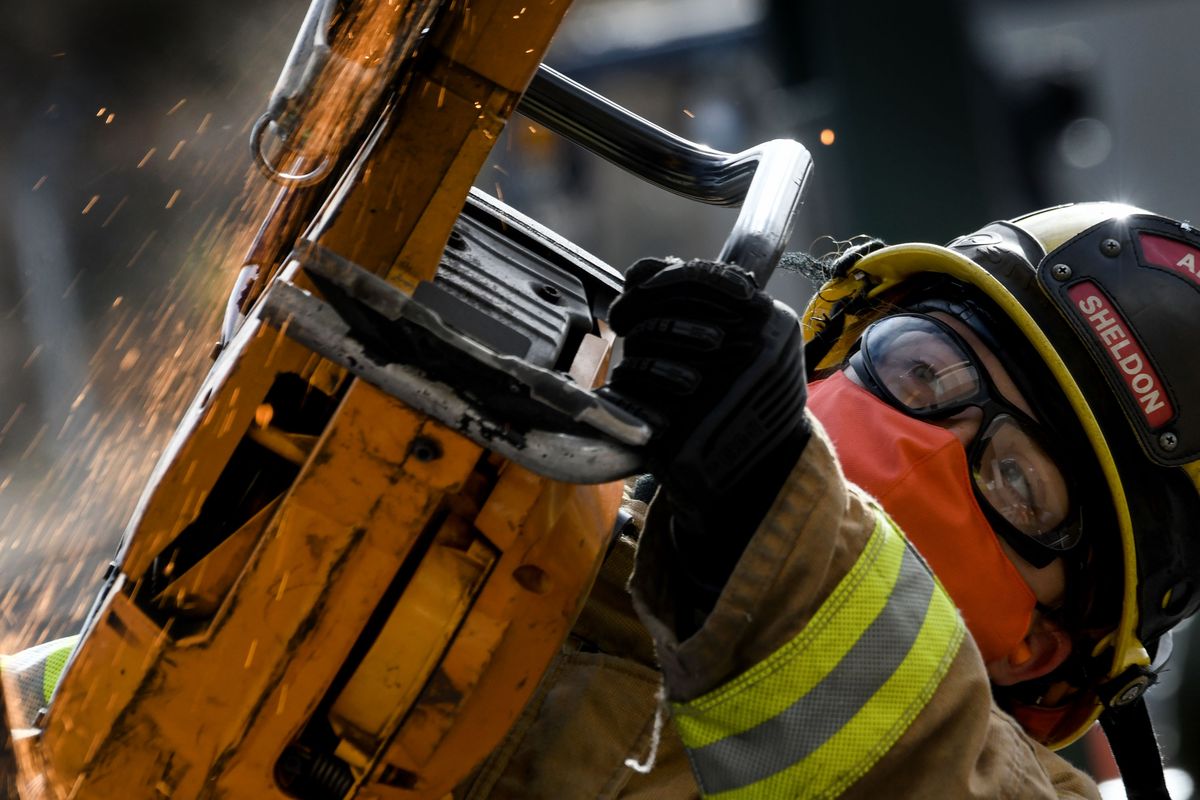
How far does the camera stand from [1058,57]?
23.8 ft

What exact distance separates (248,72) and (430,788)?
9.83 meters

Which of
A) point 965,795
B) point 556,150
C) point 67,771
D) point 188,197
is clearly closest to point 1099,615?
point 965,795

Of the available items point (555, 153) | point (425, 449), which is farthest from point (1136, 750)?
point (555, 153)

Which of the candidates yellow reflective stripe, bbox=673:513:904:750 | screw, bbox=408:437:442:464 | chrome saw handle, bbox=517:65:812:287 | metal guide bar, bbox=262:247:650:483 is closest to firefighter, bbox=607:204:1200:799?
yellow reflective stripe, bbox=673:513:904:750

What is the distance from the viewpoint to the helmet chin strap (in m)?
2.26

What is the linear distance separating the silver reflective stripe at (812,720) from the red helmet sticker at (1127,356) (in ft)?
3.53

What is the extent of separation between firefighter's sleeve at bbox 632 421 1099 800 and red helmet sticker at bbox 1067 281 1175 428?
1.00 m

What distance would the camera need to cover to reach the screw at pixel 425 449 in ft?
4.20

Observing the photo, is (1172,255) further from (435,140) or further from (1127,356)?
(435,140)

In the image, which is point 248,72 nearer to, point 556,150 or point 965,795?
point 556,150

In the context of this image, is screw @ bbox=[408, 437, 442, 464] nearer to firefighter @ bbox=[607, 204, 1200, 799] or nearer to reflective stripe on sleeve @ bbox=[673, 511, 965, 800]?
firefighter @ bbox=[607, 204, 1200, 799]

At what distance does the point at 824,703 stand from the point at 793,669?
0.21 ft

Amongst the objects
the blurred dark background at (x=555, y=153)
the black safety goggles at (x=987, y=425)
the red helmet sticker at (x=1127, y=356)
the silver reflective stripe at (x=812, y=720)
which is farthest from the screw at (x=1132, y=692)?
the blurred dark background at (x=555, y=153)

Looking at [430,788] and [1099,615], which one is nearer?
[430,788]
